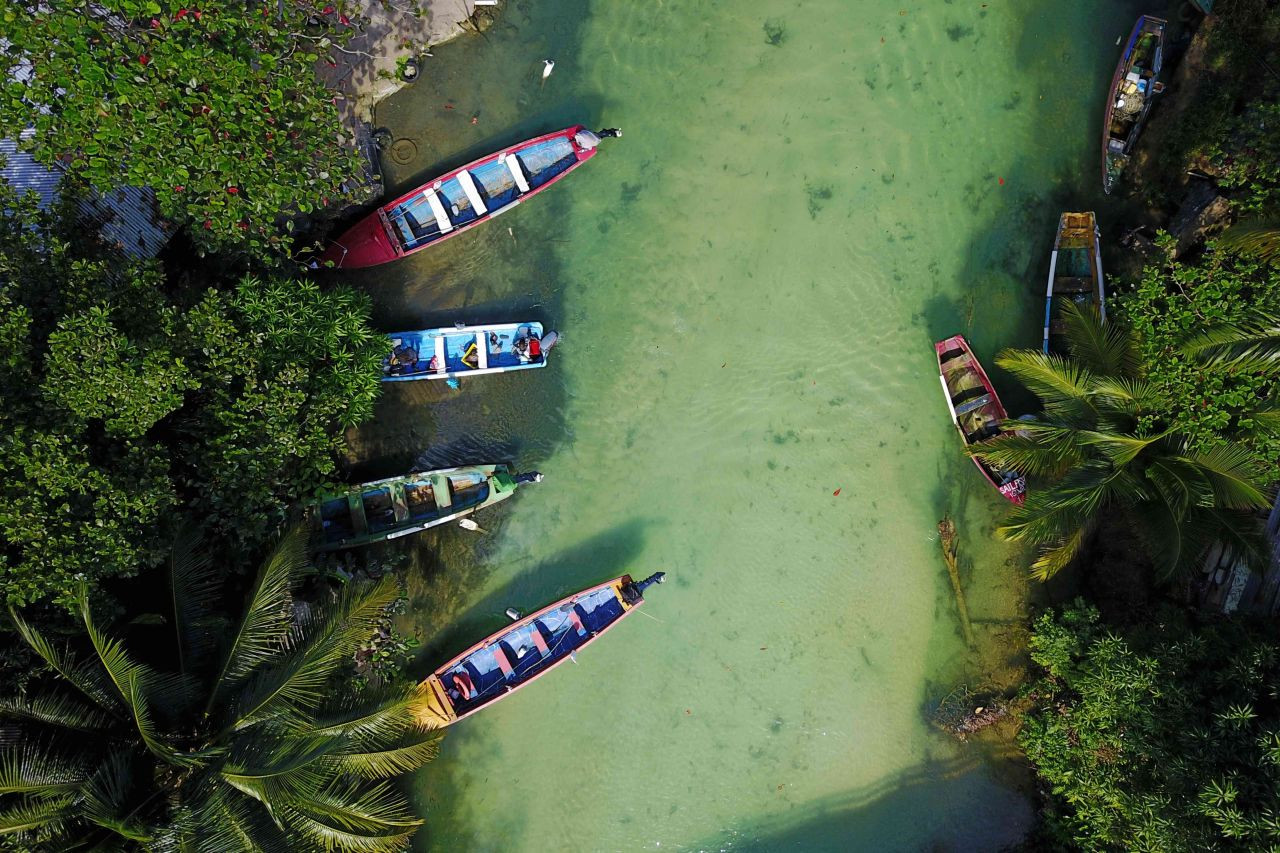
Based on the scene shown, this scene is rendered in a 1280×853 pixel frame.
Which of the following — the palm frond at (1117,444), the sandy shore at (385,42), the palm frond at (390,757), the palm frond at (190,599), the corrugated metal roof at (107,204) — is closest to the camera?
the palm frond at (190,599)

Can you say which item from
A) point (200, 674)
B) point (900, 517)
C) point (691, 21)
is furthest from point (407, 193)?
point (900, 517)

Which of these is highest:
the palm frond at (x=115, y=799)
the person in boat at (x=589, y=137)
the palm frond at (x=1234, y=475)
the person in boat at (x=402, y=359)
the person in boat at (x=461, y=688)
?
the person in boat at (x=589, y=137)

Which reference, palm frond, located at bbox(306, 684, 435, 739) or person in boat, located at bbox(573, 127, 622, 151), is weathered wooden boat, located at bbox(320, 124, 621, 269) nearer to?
person in boat, located at bbox(573, 127, 622, 151)

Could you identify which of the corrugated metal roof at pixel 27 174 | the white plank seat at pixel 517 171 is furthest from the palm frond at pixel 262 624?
the white plank seat at pixel 517 171

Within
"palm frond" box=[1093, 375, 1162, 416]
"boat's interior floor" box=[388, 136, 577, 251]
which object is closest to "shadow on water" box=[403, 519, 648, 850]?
"boat's interior floor" box=[388, 136, 577, 251]

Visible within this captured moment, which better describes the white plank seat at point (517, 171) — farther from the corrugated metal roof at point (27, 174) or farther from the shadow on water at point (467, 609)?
the corrugated metal roof at point (27, 174)

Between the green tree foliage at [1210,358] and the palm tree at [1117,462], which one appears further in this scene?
the palm tree at [1117,462]
